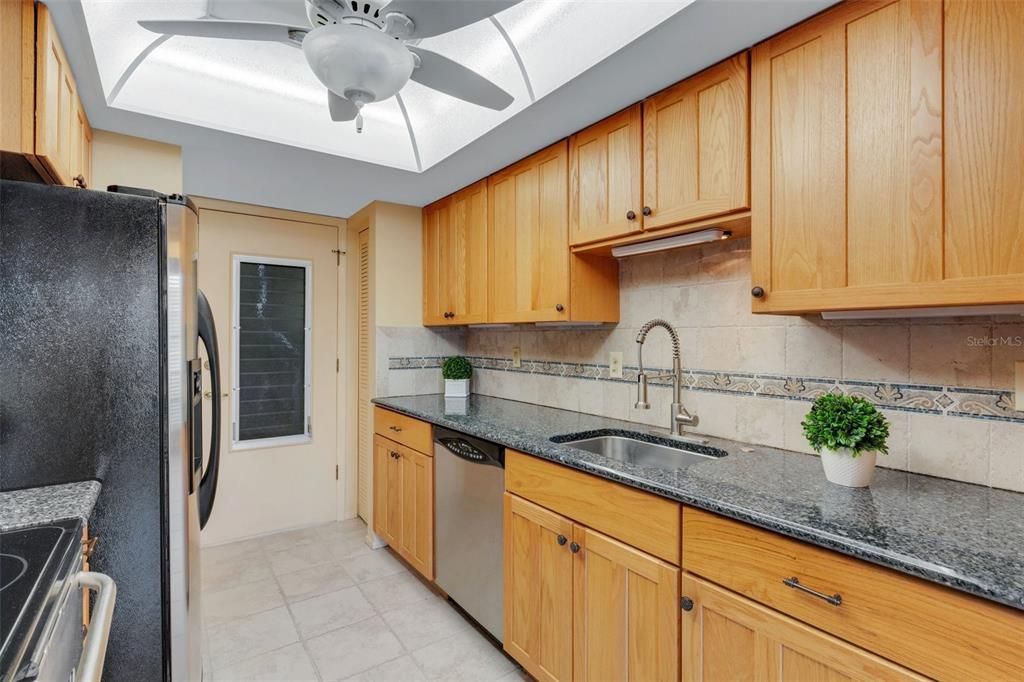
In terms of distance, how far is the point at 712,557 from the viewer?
120cm

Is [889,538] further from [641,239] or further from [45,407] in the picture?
[45,407]

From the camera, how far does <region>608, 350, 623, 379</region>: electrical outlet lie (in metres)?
2.29

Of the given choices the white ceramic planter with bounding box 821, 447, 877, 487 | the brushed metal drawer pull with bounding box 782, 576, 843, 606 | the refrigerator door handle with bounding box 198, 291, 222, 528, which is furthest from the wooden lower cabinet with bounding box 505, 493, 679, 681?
the refrigerator door handle with bounding box 198, 291, 222, 528

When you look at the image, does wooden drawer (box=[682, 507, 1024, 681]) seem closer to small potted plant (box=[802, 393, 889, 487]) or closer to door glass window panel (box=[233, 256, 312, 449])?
small potted plant (box=[802, 393, 889, 487])

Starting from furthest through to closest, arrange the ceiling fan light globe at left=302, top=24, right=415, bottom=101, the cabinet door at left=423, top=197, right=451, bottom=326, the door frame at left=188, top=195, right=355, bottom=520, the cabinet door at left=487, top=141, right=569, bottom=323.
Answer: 1. the door frame at left=188, top=195, right=355, bottom=520
2. the cabinet door at left=423, top=197, right=451, bottom=326
3. the cabinet door at left=487, top=141, right=569, bottom=323
4. the ceiling fan light globe at left=302, top=24, right=415, bottom=101

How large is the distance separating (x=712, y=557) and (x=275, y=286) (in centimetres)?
312

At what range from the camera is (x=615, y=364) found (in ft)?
7.57

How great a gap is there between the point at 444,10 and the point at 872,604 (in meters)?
1.56

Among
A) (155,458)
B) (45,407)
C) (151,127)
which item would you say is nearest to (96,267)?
(45,407)

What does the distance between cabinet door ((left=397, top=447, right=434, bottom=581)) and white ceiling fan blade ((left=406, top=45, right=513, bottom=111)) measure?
170 cm

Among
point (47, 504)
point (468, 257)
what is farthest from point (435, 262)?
point (47, 504)

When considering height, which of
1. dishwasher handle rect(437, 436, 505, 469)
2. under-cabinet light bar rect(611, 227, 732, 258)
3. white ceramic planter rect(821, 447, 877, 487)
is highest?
under-cabinet light bar rect(611, 227, 732, 258)

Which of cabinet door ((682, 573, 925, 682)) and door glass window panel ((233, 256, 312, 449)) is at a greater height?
door glass window panel ((233, 256, 312, 449))

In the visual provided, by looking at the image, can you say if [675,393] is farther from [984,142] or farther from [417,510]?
[417,510]
